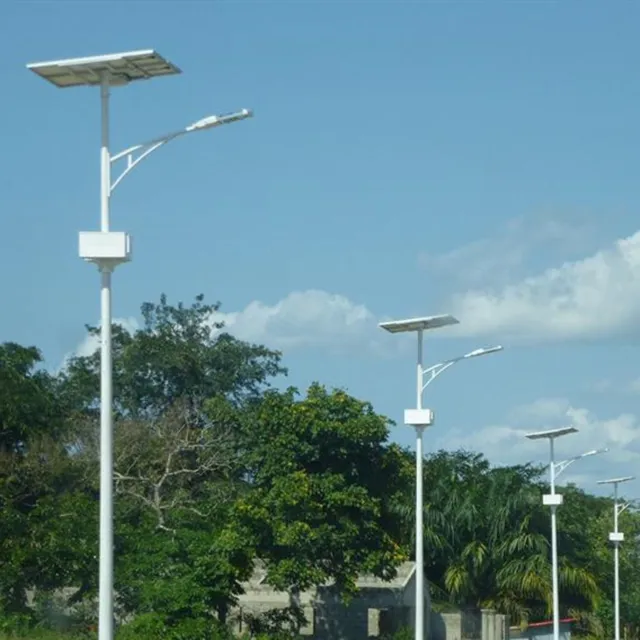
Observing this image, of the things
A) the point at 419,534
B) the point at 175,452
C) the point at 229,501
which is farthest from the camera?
the point at 175,452

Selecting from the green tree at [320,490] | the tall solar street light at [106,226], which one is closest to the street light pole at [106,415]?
the tall solar street light at [106,226]

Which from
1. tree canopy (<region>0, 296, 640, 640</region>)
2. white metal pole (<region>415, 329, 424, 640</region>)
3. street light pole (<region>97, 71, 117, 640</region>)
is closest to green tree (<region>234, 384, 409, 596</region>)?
tree canopy (<region>0, 296, 640, 640</region>)

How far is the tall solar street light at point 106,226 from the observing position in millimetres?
15336

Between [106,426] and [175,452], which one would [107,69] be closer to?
[106,426]

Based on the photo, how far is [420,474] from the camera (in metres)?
28.2

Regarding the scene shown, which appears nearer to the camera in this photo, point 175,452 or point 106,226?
point 106,226

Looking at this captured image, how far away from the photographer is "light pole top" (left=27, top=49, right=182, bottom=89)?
50.4ft

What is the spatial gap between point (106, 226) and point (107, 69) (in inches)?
69.7

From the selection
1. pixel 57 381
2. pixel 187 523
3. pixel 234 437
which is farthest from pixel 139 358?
pixel 187 523

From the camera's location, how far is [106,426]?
15586 millimetres

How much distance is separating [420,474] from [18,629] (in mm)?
10637

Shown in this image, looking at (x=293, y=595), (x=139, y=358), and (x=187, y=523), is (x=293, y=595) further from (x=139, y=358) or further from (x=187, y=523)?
(x=139, y=358)

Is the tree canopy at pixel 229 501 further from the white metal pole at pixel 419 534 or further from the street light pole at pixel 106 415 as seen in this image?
the street light pole at pixel 106 415

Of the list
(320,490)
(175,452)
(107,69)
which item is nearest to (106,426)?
(107,69)
